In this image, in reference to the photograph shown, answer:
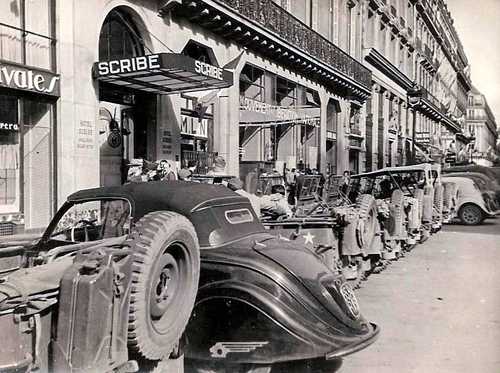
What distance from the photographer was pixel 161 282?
375cm

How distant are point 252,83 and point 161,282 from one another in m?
16.5

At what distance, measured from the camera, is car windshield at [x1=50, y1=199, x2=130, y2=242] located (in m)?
4.96

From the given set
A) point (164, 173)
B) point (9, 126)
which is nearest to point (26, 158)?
point (9, 126)

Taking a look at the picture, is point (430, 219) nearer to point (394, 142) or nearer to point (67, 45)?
point (67, 45)

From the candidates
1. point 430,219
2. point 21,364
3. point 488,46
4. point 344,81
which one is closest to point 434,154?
point 344,81

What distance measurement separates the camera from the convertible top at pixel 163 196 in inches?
180

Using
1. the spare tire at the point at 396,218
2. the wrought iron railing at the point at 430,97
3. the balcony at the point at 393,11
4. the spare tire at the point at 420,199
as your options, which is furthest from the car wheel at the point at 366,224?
the wrought iron railing at the point at 430,97

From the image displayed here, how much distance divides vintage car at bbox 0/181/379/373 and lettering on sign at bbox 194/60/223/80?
6.26 meters

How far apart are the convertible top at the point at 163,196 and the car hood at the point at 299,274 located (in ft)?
1.42

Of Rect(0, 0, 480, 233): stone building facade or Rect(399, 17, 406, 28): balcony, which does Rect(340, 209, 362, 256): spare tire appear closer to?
Rect(0, 0, 480, 233): stone building facade

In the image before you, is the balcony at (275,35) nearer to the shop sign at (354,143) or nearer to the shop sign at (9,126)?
the shop sign at (354,143)

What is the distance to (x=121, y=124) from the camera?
1362 cm

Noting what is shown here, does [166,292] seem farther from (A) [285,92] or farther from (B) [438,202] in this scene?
(A) [285,92]

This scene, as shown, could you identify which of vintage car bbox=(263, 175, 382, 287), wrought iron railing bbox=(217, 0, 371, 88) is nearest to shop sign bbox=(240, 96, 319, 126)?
wrought iron railing bbox=(217, 0, 371, 88)
